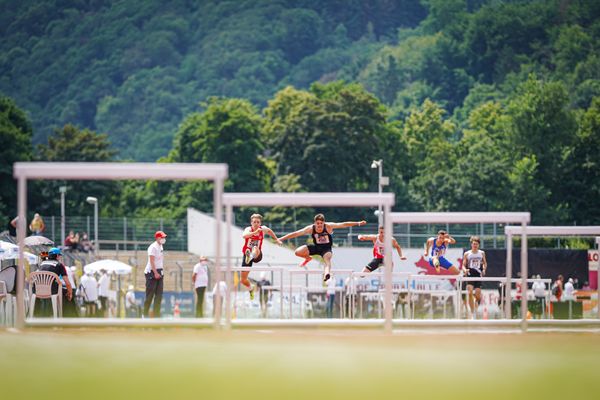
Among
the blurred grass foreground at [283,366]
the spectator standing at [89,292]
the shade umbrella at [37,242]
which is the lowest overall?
the blurred grass foreground at [283,366]

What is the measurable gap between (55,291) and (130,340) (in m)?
8.03

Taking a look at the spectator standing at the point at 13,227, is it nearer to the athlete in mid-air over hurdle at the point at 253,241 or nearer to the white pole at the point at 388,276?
the athlete in mid-air over hurdle at the point at 253,241

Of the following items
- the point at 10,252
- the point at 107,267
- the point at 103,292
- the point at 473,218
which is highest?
the point at 473,218

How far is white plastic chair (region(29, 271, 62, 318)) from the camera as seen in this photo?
2891 cm

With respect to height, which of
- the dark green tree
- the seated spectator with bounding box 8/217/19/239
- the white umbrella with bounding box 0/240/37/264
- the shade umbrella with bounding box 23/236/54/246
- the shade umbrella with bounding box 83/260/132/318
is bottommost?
the shade umbrella with bounding box 83/260/132/318

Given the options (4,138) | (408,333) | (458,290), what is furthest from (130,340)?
(4,138)

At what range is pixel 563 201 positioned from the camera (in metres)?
119

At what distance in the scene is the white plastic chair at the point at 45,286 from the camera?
28909 millimetres

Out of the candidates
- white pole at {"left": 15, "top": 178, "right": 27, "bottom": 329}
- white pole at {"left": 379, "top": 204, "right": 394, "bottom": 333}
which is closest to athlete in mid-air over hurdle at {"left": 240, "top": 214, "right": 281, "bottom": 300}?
white pole at {"left": 379, "top": 204, "right": 394, "bottom": 333}

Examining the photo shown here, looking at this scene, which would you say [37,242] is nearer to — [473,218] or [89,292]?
[89,292]

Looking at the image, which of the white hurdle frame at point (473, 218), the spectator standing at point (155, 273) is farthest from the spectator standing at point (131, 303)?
the white hurdle frame at point (473, 218)

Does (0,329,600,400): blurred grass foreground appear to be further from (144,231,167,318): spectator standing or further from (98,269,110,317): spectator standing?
(98,269,110,317): spectator standing

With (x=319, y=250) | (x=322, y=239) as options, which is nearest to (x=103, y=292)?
(x=319, y=250)

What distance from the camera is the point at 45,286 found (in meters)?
29.1
